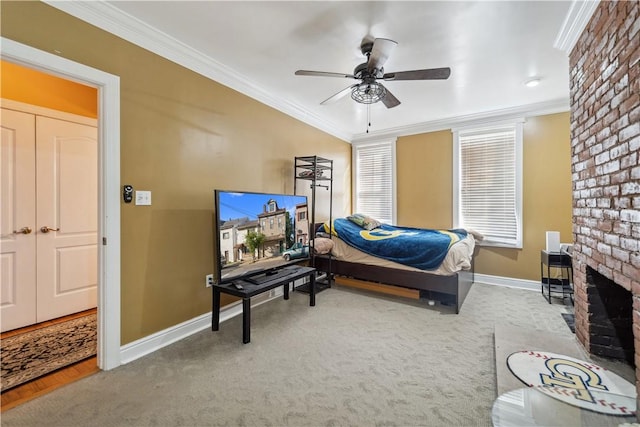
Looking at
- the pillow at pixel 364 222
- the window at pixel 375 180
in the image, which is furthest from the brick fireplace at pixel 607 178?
the window at pixel 375 180

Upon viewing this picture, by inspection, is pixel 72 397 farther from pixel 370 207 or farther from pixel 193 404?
pixel 370 207

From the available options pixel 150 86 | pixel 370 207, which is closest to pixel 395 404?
pixel 150 86

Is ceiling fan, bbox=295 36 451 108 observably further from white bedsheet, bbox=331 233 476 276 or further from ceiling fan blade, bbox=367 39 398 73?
white bedsheet, bbox=331 233 476 276

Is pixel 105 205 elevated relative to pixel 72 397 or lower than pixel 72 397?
elevated

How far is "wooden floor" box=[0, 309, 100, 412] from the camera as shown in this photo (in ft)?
5.54

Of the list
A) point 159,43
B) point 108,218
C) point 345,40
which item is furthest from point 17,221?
point 345,40

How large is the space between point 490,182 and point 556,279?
1533 millimetres

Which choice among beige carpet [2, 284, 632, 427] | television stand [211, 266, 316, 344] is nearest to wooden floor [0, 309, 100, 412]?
beige carpet [2, 284, 632, 427]

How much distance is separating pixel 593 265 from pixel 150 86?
3.56m

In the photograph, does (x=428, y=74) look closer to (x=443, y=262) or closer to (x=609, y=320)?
(x=443, y=262)

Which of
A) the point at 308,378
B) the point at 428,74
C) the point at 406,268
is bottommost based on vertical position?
the point at 308,378

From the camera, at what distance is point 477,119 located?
13.8 ft

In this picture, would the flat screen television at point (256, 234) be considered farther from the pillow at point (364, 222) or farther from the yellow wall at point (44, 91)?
the yellow wall at point (44, 91)

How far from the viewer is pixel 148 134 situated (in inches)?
89.0
